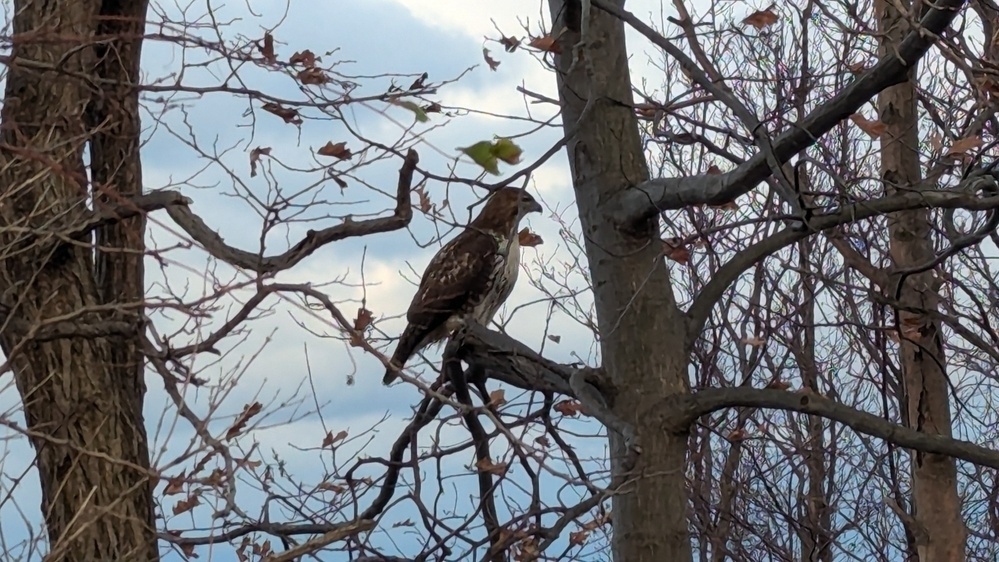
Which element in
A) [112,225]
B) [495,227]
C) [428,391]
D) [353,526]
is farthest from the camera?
[495,227]

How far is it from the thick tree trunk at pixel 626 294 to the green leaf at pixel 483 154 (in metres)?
1.60

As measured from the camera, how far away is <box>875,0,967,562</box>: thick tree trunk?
5555mm

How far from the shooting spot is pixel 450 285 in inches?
256

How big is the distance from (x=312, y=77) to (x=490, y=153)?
5.17 ft

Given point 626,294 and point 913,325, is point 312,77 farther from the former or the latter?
point 913,325

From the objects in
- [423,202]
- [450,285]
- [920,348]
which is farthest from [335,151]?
[920,348]

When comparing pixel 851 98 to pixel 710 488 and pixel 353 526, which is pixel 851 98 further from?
pixel 710 488

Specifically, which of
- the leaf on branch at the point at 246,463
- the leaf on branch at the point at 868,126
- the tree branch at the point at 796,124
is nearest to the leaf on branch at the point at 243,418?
the leaf on branch at the point at 246,463

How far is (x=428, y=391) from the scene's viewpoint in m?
3.46

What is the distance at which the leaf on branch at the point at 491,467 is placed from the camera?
465 cm

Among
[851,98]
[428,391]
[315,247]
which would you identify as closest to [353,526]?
[428,391]

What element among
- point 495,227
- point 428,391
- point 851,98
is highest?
point 495,227

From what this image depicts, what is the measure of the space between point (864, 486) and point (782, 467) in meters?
0.61

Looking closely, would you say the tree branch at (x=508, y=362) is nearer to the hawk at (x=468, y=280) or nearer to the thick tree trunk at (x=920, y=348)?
the hawk at (x=468, y=280)
